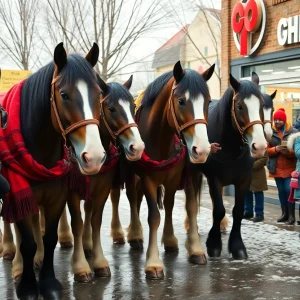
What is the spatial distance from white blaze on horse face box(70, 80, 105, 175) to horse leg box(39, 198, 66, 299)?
826mm

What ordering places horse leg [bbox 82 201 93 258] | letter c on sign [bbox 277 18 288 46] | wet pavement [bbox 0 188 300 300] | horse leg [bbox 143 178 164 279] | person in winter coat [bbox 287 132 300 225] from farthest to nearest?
letter c on sign [bbox 277 18 288 46], person in winter coat [bbox 287 132 300 225], horse leg [bbox 82 201 93 258], horse leg [bbox 143 178 164 279], wet pavement [bbox 0 188 300 300]

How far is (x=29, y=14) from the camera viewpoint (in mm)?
20609

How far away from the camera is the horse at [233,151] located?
19.4 ft

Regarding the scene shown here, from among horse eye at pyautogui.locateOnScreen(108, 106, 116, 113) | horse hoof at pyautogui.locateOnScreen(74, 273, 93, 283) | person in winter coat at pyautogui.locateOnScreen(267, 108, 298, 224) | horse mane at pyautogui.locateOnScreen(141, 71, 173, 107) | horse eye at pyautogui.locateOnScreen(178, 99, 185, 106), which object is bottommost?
horse hoof at pyautogui.locateOnScreen(74, 273, 93, 283)

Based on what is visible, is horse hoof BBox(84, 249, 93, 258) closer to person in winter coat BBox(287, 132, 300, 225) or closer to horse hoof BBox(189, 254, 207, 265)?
horse hoof BBox(189, 254, 207, 265)

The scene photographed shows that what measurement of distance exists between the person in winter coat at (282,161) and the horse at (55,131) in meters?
5.02

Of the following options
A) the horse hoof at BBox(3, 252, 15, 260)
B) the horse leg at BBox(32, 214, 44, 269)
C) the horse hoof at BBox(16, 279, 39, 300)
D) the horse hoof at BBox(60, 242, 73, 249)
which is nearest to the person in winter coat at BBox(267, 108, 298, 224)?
the horse hoof at BBox(60, 242, 73, 249)

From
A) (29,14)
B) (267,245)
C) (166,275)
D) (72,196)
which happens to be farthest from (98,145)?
(29,14)

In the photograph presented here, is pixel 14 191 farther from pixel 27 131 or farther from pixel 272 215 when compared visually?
pixel 272 215

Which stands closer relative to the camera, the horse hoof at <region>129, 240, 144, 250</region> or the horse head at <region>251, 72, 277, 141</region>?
the horse hoof at <region>129, 240, 144, 250</region>

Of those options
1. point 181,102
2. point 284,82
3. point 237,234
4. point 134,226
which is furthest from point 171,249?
point 284,82

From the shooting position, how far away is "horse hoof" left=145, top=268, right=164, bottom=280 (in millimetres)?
5418

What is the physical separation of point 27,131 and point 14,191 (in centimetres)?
53

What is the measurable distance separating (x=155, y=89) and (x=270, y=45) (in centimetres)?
586
